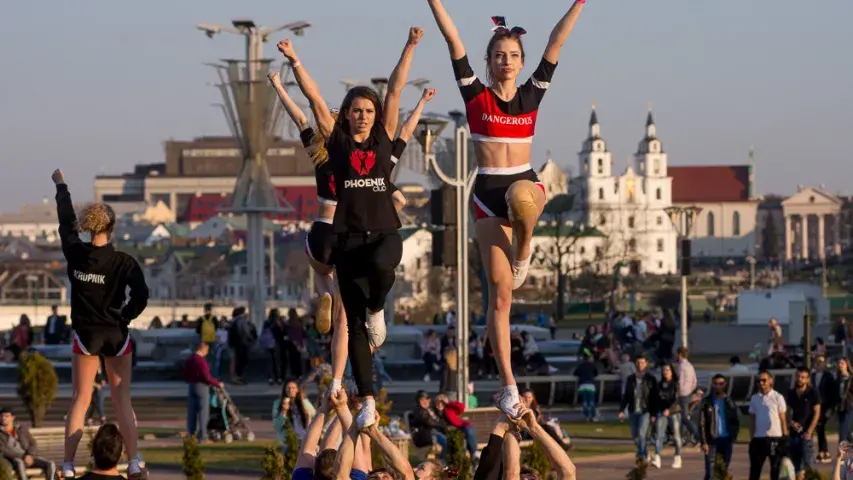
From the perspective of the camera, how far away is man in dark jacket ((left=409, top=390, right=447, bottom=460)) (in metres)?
21.7

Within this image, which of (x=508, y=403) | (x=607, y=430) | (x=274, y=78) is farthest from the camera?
(x=607, y=430)

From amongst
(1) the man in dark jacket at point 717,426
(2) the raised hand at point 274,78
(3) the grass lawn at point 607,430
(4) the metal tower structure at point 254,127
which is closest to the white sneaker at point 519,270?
(2) the raised hand at point 274,78

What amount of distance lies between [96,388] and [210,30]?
66.6ft

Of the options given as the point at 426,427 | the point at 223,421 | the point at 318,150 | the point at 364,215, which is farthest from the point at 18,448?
the point at 364,215

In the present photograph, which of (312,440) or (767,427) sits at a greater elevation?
(312,440)

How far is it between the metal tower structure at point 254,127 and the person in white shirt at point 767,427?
90.3 ft

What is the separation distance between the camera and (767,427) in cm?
2019

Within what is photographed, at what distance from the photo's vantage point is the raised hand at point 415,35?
10086mm

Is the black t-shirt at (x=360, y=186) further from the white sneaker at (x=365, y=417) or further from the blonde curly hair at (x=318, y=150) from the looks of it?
the white sneaker at (x=365, y=417)

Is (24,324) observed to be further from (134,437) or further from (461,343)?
(134,437)

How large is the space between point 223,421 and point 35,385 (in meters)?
3.81

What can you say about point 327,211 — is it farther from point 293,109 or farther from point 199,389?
point 199,389

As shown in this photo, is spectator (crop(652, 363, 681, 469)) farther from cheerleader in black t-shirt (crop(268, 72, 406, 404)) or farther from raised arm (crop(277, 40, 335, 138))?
raised arm (crop(277, 40, 335, 138))

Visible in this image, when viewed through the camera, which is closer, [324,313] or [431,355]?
[324,313]
